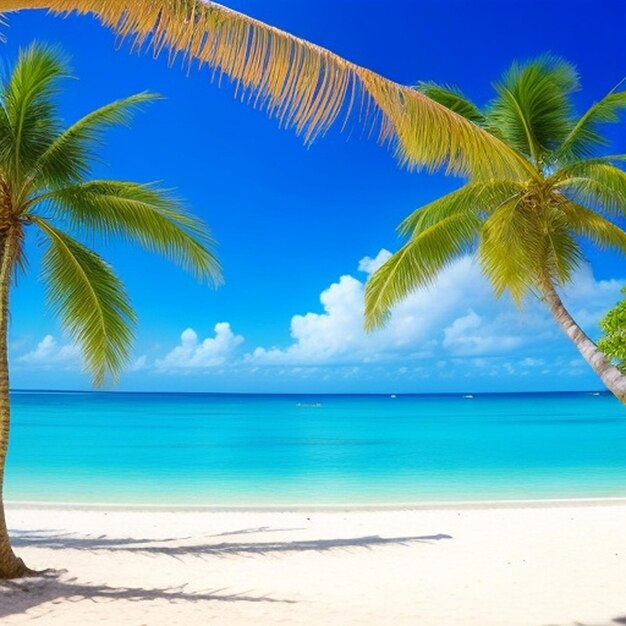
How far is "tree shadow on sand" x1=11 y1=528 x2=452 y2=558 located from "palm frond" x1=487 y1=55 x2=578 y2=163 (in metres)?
5.44

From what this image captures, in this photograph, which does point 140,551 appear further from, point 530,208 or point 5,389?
point 530,208

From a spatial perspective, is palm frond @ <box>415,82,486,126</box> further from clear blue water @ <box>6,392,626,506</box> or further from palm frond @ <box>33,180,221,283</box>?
clear blue water @ <box>6,392,626,506</box>

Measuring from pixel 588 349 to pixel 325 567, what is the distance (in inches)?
147

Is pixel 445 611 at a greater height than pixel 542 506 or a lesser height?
lesser

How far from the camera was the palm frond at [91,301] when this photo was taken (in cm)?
810

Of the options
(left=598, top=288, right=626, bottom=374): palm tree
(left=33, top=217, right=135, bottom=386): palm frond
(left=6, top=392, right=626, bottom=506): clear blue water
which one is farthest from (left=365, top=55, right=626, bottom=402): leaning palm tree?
(left=6, top=392, right=626, bottom=506): clear blue water

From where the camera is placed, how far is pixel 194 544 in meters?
9.59

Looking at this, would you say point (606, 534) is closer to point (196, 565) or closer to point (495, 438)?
point (196, 565)

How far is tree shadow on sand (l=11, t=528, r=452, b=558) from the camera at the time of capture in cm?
909

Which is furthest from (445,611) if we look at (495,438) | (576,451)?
(495,438)

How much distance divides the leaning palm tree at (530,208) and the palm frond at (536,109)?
0.01 meters

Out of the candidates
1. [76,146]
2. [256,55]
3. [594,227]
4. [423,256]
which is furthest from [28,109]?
[594,227]

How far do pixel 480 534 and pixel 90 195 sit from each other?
22.3ft

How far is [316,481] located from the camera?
1970 centimetres
